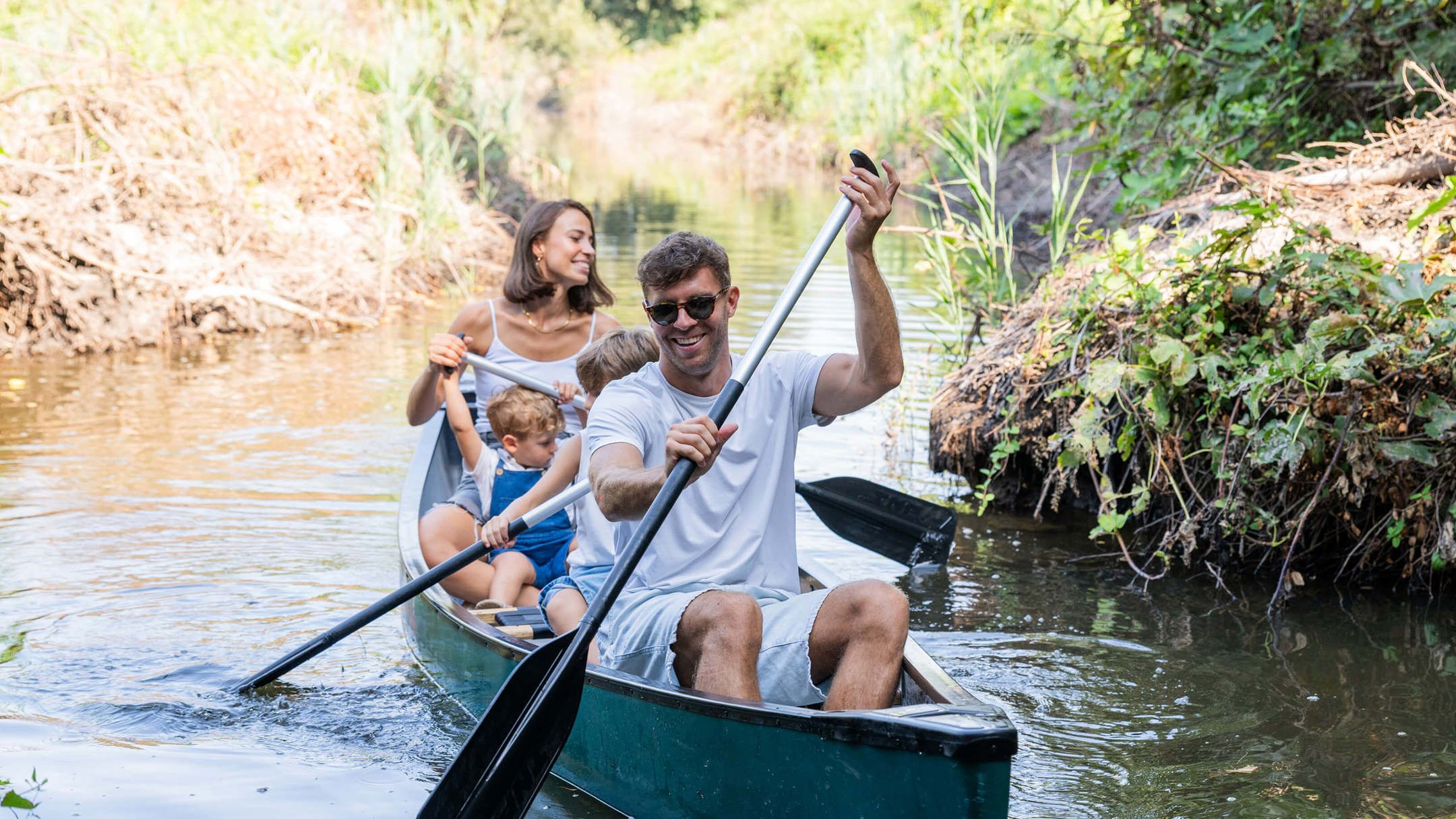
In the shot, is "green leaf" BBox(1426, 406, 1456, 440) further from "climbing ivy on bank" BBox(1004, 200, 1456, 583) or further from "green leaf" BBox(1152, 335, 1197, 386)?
"green leaf" BBox(1152, 335, 1197, 386)

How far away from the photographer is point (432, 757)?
3895mm

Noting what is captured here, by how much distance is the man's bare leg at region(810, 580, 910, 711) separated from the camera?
2.94m

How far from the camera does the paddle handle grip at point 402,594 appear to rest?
3.87m

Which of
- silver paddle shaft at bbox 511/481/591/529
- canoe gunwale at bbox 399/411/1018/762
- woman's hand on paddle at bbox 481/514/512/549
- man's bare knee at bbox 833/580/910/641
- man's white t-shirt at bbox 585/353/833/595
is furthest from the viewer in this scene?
woman's hand on paddle at bbox 481/514/512/549

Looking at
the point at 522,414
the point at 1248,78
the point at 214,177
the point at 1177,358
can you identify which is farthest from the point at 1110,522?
the point at 214,177

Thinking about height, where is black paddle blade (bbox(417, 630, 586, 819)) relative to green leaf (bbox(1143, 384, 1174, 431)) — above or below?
below

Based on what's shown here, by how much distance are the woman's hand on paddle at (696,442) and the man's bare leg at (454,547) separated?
5.72ft

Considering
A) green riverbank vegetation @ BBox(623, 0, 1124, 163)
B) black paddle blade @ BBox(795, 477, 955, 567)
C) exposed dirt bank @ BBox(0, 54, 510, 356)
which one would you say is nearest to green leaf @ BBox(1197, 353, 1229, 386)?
black paddle blade @ BBox(795, 477, 955, 567)

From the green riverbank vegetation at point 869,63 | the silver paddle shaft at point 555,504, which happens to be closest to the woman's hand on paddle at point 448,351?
the silver paddle shaft at point 555,504

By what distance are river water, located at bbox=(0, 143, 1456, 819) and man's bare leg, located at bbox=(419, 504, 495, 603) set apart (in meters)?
0.34

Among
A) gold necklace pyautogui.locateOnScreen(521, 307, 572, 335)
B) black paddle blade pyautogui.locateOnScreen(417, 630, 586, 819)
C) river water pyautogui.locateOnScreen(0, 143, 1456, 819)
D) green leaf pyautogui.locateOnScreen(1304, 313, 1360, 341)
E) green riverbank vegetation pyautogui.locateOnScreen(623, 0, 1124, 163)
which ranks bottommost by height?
river water pyautogui.locateOnScreen(0, 143, 1456, 819)

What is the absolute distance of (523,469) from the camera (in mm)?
4695

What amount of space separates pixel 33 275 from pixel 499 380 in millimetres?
5657

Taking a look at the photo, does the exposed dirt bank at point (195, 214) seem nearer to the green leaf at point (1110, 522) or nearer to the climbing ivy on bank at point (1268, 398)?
the climbing ivy on bank at point (1268, 398)
